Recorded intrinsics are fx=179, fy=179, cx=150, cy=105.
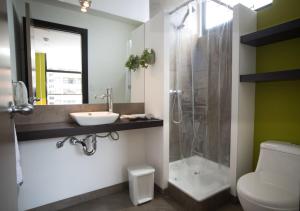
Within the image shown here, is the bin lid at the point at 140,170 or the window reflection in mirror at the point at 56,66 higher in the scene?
the window reflection in mirror at the point at 56,66

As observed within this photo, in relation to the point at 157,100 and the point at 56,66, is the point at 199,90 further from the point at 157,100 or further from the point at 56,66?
the point at 56,66

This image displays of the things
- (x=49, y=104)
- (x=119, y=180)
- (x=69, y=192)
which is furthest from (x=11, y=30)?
(x=119, y=180)

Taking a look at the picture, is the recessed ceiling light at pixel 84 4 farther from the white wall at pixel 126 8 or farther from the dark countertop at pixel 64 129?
the dark countertop at pixel 64 129

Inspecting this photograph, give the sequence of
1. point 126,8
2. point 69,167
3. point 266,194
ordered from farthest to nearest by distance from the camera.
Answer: point 126,8
point 69,167
point 266,194

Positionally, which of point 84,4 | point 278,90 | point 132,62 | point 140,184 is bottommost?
point 140,184

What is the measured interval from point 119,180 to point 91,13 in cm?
205

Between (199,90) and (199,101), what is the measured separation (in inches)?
5.1

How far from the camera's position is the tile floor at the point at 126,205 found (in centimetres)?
190

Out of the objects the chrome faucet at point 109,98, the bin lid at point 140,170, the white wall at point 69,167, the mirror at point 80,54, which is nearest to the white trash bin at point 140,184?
the bin lid at point 140,170

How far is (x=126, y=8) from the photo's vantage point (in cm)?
229

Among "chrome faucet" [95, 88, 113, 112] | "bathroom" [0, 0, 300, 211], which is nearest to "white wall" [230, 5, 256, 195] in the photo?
"bathroom" [0, 0, 300, 211]

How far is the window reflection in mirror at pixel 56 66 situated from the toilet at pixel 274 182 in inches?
74.3

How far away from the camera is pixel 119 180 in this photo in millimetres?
2268

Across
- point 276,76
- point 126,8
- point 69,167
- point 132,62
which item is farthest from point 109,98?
point 276,76
